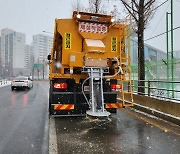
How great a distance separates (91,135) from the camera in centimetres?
649

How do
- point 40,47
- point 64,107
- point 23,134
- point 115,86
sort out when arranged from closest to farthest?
point 23,134
point 64,107
point 115,86
point 40,47

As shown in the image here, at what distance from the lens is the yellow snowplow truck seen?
8.37m

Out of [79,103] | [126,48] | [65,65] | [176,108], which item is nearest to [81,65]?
[65,65]

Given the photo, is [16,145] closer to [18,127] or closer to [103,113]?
[18,127]

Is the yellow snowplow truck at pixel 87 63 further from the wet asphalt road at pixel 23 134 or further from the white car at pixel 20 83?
the white car at pixel 20 83

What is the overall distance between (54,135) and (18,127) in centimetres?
166

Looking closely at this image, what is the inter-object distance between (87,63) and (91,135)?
2.60 metres

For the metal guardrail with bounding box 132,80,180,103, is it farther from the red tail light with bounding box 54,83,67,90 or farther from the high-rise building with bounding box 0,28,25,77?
the high-rise building with bounding box 0,28,25,77

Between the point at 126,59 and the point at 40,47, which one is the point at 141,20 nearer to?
the point at 126,59

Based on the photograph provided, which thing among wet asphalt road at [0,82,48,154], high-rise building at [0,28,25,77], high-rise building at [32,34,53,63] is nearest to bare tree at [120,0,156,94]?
wet asphalt road at [0,82,48,154]

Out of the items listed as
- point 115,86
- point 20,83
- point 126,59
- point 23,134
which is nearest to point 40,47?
point 20,83

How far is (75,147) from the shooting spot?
17.9 ft

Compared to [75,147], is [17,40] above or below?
above

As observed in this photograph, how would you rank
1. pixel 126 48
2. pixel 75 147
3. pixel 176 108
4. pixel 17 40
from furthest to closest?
pixel 17 40, pixel 126 48, pixel 176 108, pixel 75 147
